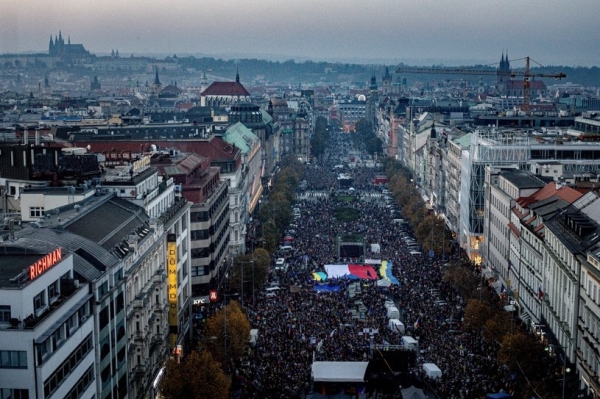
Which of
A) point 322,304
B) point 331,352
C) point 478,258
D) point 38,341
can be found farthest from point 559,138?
point 38,341

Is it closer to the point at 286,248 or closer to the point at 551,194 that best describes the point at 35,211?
the point at 551,194

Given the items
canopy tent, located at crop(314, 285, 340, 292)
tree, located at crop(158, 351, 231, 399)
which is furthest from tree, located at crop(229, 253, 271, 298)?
tree, located at crop(158, 351, 231, 399)

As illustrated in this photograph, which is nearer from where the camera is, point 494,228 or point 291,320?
point 291,320

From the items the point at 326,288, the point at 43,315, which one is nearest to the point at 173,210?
the point at 326,288

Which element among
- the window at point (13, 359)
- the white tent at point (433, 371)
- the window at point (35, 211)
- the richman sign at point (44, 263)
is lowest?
the white tent at point (433, 371)

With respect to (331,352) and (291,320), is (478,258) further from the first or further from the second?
(331,352)

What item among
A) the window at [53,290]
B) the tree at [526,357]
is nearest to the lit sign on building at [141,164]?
the tree at [526,357]

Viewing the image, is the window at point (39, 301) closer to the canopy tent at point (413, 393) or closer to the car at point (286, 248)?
the canopy tent at point (413, 393)
